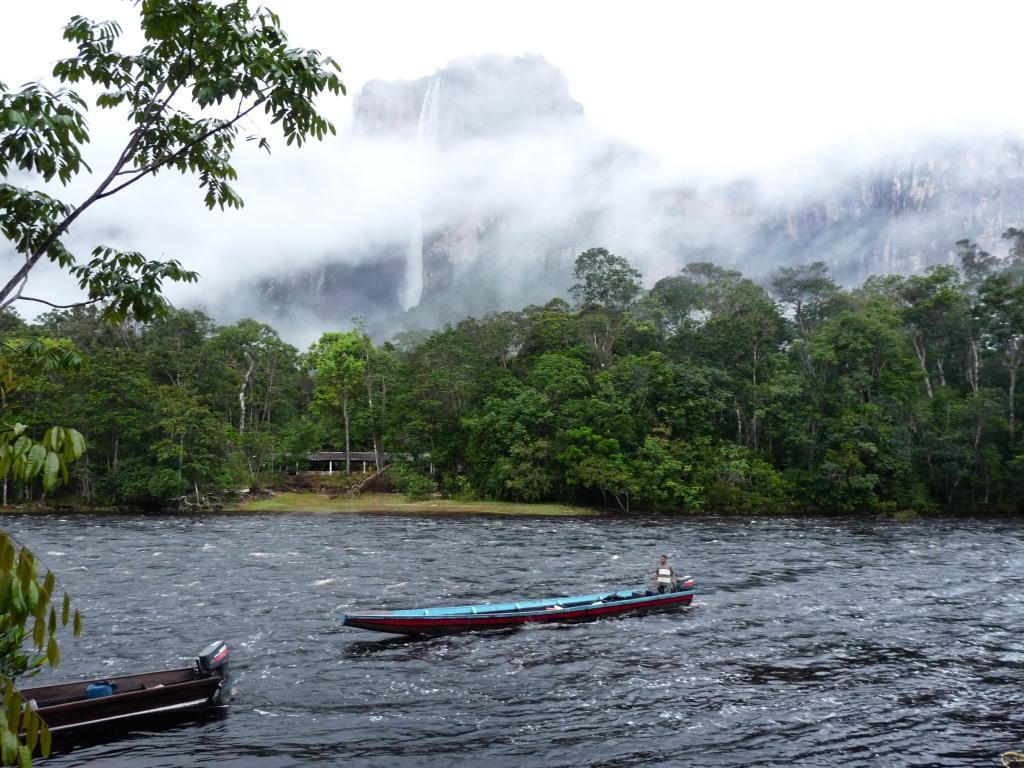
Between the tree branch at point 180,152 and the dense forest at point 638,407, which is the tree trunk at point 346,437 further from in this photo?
the tree branch at point 180,152

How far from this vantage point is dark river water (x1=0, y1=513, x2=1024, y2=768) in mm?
14336

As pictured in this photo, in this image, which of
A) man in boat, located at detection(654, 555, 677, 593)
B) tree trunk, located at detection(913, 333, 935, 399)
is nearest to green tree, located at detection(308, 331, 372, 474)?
man in boat, located at detection(654, 555, 677, 593)

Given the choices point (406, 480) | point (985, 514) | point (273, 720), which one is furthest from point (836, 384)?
point (273, 720)

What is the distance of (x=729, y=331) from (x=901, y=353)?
1550cm

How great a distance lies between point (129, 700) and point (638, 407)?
2134 inches

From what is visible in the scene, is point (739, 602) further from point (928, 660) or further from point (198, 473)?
point (198, 473)

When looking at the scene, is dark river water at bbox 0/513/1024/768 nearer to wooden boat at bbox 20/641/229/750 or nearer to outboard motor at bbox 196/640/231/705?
wooden boat at bbox 20/641/229/750

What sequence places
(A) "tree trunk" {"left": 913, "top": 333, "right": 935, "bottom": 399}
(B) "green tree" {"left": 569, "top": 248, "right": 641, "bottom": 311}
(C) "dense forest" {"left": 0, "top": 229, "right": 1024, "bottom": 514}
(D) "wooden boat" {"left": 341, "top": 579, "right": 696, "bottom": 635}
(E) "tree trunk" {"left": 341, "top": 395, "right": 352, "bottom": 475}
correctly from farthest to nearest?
1. (B) "green tree" {"left": 569, "top": 248, "right": 641, "bottom": 311}
2. (E) "tree trunk" {"left": 341, "top": 395, "right": 352, "bottom": 475}
3. (A) "tree trunk" {"left": 913, "top": 333, "right": 935, "bottom": 399}
4. (C) "dense forest" {"left": 0, "top": 229, "right": 1024, "bottom": 514}
5. (D) "wooden boat" {"left": 341, "top": 579, "right": 696, "bottom": 635}

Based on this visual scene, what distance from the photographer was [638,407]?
65000mm

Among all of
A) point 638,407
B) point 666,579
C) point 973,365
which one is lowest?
point 666,579

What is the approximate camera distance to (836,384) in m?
64.6

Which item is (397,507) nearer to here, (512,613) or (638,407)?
(638,407)

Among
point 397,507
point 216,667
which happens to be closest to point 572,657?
point 216,667

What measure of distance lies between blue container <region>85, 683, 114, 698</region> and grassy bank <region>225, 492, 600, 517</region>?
136 feet
